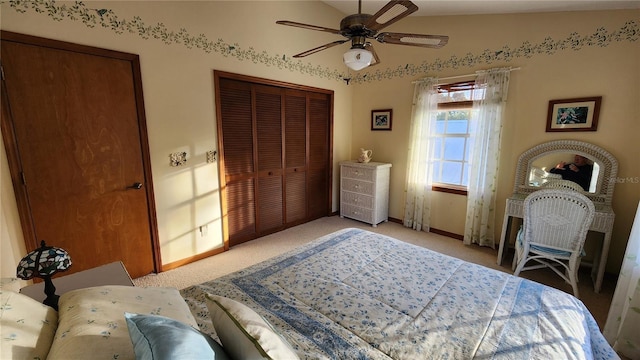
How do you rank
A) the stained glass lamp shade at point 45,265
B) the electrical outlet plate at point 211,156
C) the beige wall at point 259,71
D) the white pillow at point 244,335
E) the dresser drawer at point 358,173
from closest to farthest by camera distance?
the white pillow at point 244,335 < the stained glass lamp shade at point 45,265 < the beige wall at point 259,71 < the electrical outlet plate at point 211,156 < the dresser drawer at point 358,173

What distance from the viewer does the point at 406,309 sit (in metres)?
1.24

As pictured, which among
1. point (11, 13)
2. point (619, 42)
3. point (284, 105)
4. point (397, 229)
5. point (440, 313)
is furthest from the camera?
point (397, 229)

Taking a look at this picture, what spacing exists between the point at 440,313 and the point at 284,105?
2.97m

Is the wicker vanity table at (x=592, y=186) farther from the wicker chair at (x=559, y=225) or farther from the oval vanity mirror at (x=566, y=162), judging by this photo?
the wicker chair at (x=559, y=225)

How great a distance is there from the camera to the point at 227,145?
3027mm

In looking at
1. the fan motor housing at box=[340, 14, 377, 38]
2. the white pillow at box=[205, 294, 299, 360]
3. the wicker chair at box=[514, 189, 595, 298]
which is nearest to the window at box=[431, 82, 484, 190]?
the wicker chair at box=[514, 189, 595, 298]

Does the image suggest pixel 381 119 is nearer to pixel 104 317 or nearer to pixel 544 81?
pixel 544 81

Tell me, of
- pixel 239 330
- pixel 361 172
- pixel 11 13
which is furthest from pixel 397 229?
pixel 11 13

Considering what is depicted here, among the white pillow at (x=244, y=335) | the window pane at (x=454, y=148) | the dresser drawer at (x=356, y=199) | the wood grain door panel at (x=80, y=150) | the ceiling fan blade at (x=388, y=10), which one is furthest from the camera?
the dresser drawer at (x=356, y=199)

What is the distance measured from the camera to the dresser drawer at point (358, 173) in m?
3.84

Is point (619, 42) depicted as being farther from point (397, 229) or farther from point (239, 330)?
Result: point (239, 330)

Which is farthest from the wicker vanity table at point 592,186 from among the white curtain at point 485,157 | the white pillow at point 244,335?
the white pillow at point 244,335

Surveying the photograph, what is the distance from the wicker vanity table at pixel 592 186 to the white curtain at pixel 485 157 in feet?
0.86

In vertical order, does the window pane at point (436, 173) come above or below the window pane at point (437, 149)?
below
